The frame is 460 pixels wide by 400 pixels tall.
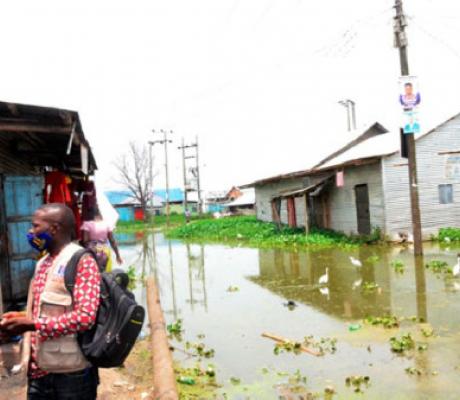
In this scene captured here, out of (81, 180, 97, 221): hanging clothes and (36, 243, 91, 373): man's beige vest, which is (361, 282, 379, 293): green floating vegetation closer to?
(81, 180, 97, 221): hanging clothes

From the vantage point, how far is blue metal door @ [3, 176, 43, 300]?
7.71 metres

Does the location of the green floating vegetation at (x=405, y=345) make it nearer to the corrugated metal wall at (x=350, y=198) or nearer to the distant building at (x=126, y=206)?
the corrugated metal wall at (x=350, y=198)

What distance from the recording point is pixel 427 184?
1973 cm

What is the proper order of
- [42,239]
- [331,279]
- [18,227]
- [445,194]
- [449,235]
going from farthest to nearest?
[445,194] → [449,235] → [331,279] → [18,227] → [42,239]

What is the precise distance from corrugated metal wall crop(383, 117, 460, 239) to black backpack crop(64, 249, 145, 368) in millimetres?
17601

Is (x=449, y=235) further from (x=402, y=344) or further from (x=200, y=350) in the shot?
(x=200, y=350)

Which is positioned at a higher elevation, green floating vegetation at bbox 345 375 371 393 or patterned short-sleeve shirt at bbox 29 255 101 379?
patterned short-sleeve shirt at bbox 29 255 101 379

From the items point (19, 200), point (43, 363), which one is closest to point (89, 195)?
point (19, 200)

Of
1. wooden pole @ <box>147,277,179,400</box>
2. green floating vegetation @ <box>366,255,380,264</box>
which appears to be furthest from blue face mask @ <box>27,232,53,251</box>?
green floating vegetation @ <box>366,255,380,264</box>

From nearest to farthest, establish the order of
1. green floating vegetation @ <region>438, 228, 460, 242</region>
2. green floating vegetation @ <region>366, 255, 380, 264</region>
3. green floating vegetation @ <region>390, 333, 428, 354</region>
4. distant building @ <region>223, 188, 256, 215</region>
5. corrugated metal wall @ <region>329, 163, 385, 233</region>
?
green floating vegetation @ <region>390, 333, 428, 354</region>
green floating vegetation @ <region>366, 255, 380, 264</region>
green floating vegetation @ <region>438, 228, 460, 242</region>
corrugated metal wall @ <region>329, 163, 385, 233</region>
distant building @ <region>223, 188, 256, 215</region>

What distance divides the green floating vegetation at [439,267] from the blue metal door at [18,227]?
9.41 meters

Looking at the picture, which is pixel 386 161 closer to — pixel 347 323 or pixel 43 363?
pixel 347 323

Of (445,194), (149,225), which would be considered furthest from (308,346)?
(149,225)

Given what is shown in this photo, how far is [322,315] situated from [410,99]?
7.53m
